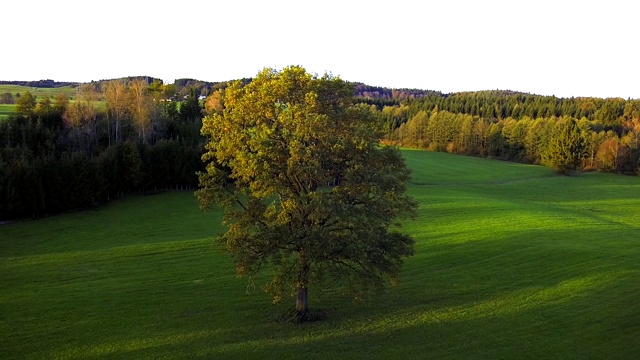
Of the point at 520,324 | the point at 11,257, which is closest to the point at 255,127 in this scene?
the point at 520,324

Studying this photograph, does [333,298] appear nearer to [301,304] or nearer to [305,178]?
[301,304]

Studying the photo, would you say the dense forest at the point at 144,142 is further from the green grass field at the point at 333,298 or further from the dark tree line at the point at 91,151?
the green grass field at the point at 333,298

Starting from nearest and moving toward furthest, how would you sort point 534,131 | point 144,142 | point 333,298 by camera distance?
point 333,298 → point 144,142 → point 534,131

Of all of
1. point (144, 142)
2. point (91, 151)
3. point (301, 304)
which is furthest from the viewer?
point (91, 151)

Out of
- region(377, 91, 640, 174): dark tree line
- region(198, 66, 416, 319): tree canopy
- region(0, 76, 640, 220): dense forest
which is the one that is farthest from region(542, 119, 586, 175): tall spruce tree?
region(198, 66, 416, 319): tree canopy

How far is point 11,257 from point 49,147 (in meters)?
32.1

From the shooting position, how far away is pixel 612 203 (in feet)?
223

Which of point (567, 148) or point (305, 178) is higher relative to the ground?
point (305, 178)

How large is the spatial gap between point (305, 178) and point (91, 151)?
58.3 metres

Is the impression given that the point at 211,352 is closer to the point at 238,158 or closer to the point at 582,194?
the point at 238,158

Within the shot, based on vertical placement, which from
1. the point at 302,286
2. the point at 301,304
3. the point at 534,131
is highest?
the point at 534,131

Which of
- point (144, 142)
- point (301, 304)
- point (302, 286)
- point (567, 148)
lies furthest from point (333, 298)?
point (567, 148)

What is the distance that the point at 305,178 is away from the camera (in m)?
22.4

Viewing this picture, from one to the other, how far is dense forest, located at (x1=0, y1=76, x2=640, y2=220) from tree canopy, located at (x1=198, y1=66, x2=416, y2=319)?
6.88ft
